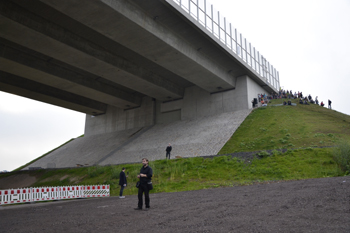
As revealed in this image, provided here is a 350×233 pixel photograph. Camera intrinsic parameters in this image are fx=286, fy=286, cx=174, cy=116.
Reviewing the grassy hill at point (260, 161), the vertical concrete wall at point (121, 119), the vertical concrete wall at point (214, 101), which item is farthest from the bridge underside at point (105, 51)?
the grassy hill at point (260, 161)

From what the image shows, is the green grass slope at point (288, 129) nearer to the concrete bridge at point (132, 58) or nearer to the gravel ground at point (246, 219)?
the concrete bridge at point (132, 58)

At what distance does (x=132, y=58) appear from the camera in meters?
32.6

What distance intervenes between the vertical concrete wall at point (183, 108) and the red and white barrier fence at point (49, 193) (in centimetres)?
2352

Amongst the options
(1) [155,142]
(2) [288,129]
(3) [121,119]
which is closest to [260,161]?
(2) [288,129]

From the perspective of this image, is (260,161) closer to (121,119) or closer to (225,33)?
(225,33)

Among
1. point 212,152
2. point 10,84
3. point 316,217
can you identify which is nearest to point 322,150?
point 212,152

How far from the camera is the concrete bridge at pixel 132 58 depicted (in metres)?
22.8

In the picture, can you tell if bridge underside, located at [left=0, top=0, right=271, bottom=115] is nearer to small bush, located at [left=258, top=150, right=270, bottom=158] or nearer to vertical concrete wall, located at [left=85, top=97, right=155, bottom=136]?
vertical concrete wall, located at [left=85, top=97, right=155, bottom=136]

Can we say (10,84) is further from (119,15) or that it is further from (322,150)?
(322,150)

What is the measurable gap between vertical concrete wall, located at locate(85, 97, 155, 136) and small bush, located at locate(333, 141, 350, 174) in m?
31.0

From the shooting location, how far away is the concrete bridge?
74.8 feet

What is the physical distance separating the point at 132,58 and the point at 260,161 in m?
19.2

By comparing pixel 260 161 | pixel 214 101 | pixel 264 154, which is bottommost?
pixel 260 161

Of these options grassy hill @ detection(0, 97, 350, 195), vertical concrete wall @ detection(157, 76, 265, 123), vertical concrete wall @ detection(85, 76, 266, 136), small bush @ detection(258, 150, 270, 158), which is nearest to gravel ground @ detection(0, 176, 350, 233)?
grassy hill @ detection(0, 97, 350, 195)
